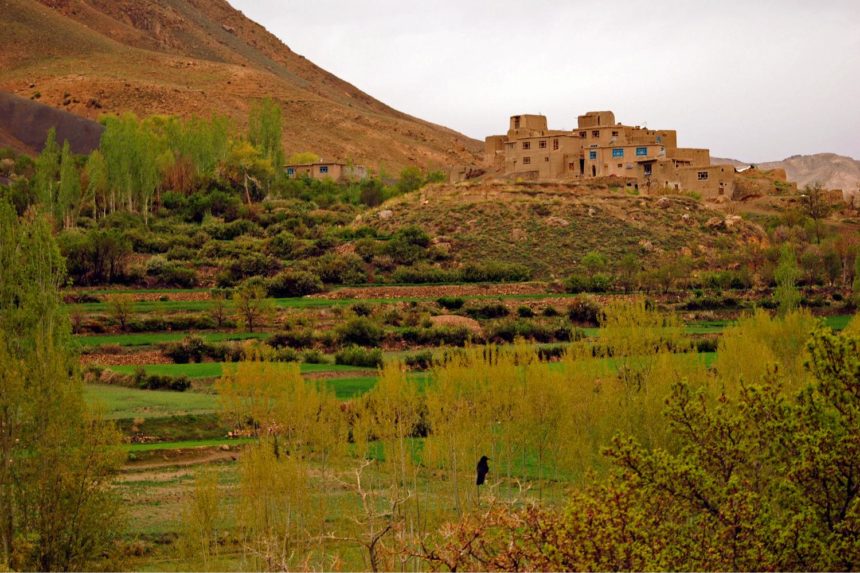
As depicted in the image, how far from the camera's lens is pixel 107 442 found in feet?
68.8

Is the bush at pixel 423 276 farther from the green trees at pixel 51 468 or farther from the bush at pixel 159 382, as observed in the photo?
the green trees at pixel 51 468

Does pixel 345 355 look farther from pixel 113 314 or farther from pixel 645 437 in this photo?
pixel 645 437

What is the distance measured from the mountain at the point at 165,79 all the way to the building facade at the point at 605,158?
46.5 meters

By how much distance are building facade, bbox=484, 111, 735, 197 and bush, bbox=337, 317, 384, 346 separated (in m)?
34.5

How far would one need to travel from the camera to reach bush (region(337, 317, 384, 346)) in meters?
45.8

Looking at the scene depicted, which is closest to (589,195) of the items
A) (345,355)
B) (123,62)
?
(345,355)

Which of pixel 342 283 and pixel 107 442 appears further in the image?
pixel 342 283

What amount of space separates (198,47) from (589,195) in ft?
339

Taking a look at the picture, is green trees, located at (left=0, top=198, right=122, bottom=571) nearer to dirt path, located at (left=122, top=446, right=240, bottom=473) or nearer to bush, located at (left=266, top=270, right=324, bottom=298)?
dirt path, located at (left=122, top=446, right=240, bottom=473)

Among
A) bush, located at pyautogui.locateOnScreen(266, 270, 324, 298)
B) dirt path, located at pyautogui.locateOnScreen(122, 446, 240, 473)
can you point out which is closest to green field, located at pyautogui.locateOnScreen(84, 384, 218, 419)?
dirt path, located at pyautogui.locateOnScreen(122, 446, 240, 473)

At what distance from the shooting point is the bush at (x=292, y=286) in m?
56.4

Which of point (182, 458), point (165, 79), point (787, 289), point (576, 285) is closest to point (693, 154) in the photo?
point (576, 285)

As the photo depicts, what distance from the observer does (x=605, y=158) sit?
7769cm

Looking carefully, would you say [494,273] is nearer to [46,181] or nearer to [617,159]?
[617,159]
